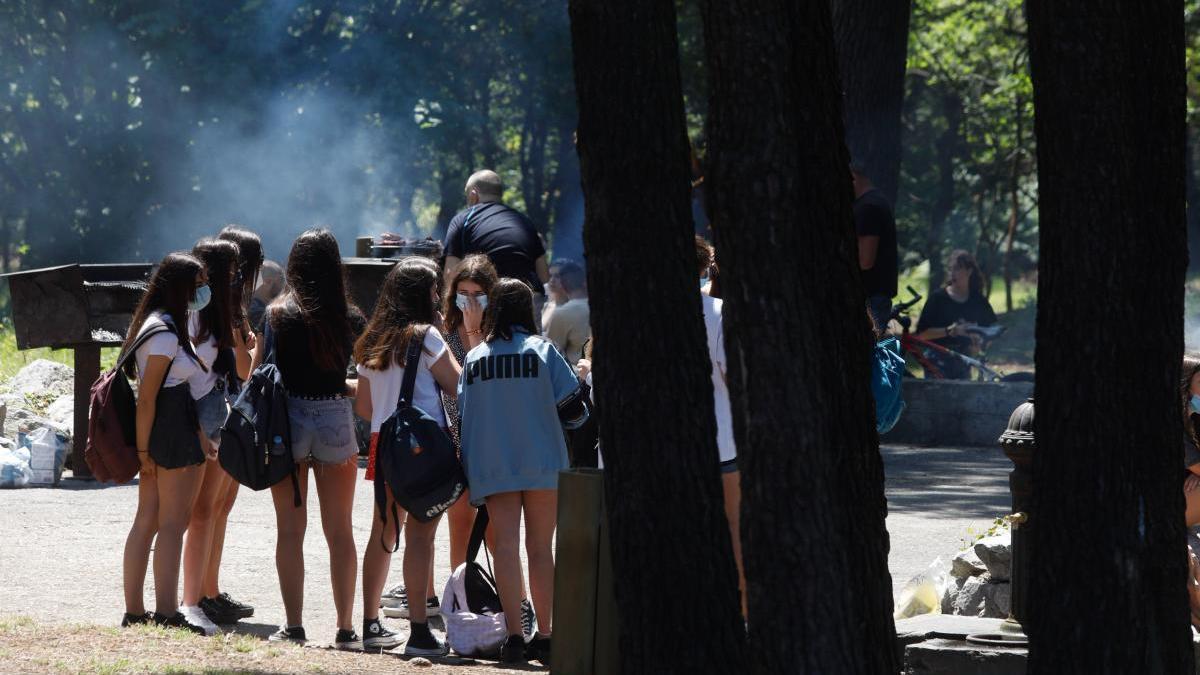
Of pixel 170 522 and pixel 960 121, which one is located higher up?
pixel 960 121

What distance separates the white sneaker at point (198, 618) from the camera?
6.46 metres

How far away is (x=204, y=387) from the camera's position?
257 inches

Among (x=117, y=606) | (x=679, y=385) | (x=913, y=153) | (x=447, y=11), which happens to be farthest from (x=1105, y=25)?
(x=913, y=153)

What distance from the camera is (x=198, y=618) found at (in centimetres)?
652

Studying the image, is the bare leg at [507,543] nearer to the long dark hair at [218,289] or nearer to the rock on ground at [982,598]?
the long dark hair at [218,289]

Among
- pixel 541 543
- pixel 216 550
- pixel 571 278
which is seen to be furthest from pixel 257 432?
pixel 571 278

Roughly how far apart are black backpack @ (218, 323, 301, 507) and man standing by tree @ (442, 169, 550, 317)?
2.57 meters

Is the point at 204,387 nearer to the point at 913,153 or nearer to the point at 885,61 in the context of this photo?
the point at 885,61

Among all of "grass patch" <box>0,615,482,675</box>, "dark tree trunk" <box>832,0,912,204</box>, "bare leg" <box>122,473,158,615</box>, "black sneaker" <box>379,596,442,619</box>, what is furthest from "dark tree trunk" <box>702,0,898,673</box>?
"dark tree trunk" <box>832,0,912,204</box>

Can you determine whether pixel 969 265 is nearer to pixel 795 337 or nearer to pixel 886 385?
pixel 886 385

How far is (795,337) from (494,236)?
507 centimetres

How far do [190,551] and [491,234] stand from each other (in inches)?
107

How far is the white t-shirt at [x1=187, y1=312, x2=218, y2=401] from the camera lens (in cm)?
650

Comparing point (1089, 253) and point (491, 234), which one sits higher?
point (491, 234)
